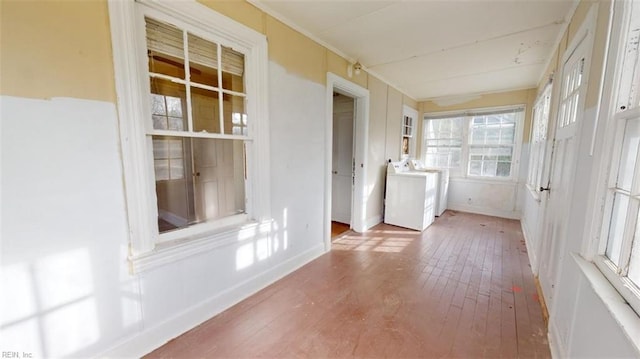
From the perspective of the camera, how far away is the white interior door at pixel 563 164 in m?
1.63

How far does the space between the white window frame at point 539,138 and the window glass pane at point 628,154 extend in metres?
1.84

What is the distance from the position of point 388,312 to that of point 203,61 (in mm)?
2420

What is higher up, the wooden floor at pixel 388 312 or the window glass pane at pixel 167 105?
the window glass pane at pixel 167 105

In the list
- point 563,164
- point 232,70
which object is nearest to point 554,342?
point 563,164

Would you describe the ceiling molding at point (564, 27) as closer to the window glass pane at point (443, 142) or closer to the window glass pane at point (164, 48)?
the window glass pane at point (443, 142)

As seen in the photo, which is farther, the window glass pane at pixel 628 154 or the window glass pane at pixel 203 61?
the window glass pane at pixel 203 61

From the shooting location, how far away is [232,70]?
6.48 ft

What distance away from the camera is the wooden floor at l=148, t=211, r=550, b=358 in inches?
62.1

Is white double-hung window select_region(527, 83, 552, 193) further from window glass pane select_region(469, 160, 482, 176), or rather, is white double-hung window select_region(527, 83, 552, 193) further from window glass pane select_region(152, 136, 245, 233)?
window glass pane select_region(152, 136, 245, 233)

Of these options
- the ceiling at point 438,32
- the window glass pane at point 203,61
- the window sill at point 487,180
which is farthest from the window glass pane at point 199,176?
the window sill at point 487,180

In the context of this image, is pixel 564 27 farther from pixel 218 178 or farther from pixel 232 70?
pixel 218 178

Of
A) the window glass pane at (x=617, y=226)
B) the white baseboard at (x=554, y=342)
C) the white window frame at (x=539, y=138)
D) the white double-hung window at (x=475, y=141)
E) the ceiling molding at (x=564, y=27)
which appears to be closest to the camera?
the window glass pane at (x=617, y=226)

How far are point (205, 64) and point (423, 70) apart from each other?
9.86 ft

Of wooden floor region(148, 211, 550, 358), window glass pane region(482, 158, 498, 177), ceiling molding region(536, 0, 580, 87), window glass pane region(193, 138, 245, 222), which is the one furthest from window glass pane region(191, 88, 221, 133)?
window glass pane region(482, 158, 498, 177)
